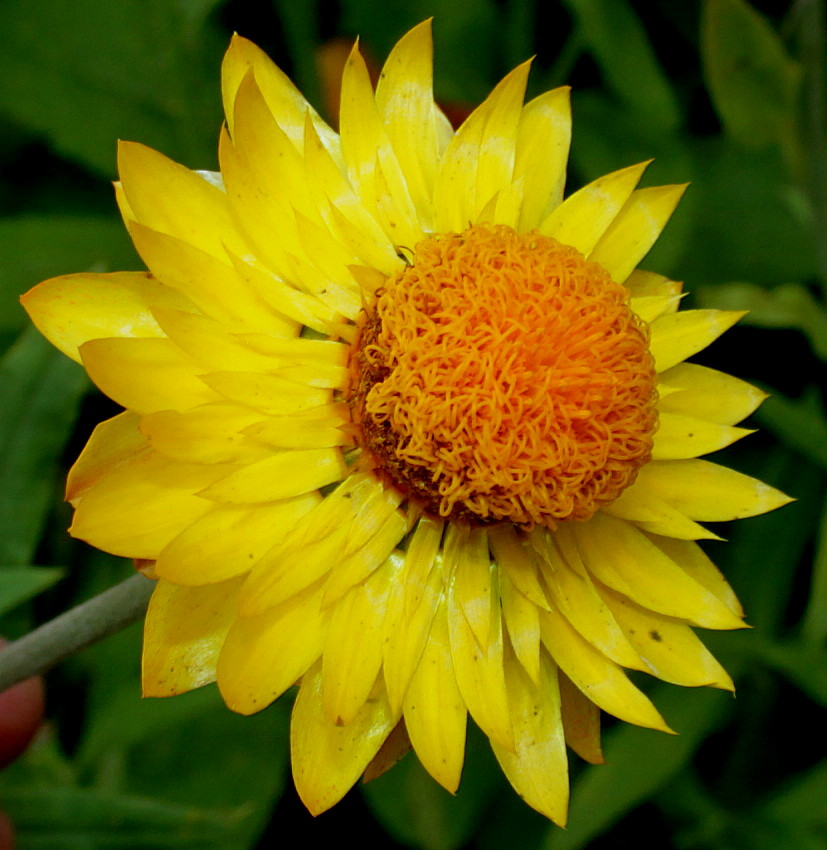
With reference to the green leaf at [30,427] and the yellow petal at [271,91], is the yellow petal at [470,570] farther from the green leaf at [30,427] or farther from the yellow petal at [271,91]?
the green leaf at [30,427]

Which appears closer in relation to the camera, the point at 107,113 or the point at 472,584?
the point at 472,584

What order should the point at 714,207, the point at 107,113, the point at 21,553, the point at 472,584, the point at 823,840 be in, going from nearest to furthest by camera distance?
the point at 472,584
the point at 21,553
the point at 823,840
the point at 107,113
the point at 714,207

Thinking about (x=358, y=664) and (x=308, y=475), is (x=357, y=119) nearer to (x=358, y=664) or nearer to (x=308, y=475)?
(x=308, y=475)

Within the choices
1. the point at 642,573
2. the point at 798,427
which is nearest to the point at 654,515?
the point at 642,573

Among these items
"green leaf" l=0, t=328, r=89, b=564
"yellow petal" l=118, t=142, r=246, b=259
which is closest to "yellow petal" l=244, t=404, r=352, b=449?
"yellow petal" l=118, t=142, r=246, b=259

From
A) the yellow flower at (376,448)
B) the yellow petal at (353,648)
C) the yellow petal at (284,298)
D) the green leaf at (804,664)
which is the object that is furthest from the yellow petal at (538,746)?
the green leaf at (804,664)

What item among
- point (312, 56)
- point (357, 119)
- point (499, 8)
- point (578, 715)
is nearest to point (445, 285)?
point (357, 119)
